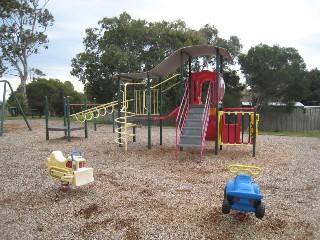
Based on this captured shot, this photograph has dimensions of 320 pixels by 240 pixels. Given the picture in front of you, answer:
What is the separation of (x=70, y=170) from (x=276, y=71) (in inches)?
835

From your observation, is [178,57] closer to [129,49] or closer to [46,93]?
[129,49]

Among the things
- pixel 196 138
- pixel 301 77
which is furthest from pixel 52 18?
pixel 196 138

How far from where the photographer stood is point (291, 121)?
23.0 meters

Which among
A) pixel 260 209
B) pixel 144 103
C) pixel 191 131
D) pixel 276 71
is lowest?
pixel 260 209

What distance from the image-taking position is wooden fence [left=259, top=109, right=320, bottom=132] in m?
22.7

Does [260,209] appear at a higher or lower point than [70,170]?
lower

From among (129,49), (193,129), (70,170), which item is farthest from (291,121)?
(70,170)

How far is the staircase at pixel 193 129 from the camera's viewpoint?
813cm

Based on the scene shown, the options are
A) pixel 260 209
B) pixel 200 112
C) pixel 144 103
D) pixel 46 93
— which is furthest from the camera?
pixel 46 93

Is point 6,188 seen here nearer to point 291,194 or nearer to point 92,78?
point 291,194

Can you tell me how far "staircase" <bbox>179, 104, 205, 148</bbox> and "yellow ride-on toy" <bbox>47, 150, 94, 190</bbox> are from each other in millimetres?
3422

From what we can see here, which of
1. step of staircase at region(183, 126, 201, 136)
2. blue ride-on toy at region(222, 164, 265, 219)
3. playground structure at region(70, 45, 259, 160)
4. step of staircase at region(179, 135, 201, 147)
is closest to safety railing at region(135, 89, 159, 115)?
playground structure at region(70, 45, 259, 160)

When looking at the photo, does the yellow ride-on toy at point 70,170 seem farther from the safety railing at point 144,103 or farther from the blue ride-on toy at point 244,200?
the safety railing at point 144,103

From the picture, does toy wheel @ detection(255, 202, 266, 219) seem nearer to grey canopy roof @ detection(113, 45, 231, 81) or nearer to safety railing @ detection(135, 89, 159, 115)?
grey canopy roof @ detection(113, 45, 231, 81)
